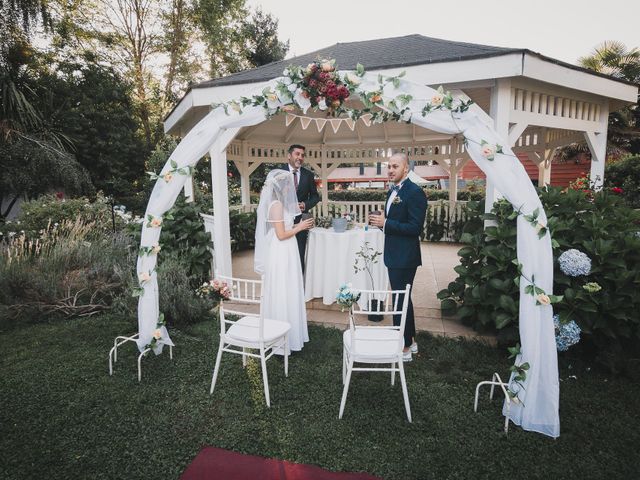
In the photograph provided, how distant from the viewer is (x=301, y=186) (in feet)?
18.3

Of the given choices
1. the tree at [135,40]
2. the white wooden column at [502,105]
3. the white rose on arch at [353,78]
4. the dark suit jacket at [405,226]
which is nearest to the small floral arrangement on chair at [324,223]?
the dark suit jacket at [405,226]

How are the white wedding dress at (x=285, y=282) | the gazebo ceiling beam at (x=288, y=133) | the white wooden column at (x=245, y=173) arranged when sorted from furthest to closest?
the gazebo ceiling beam at (x=288, y=133), the white wooden column at (x=245, y=173), the white wedding dress at (x=285, y=282)

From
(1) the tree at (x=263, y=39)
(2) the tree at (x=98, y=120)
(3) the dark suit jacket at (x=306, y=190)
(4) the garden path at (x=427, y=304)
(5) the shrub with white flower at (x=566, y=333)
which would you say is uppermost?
(1) the tree at (x=263, y=39)

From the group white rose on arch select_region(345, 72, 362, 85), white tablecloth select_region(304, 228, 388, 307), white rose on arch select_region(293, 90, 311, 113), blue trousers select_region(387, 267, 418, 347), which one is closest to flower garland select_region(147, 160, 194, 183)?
white rose on arch select_region(293, 90, 311, 113)

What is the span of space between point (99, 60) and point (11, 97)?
8.10 meters

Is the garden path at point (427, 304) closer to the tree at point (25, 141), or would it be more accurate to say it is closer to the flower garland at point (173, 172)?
the flower garland at point (173, 172)

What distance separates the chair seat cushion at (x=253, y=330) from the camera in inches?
126

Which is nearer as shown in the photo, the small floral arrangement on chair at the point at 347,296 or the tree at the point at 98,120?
the small floral arrangement on chair at the point at 347,296

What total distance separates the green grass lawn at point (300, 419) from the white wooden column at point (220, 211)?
5.81ft

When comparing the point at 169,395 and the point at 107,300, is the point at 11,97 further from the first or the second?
Result: the point at 169,395

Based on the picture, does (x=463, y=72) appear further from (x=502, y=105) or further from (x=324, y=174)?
(x=324, y=174)

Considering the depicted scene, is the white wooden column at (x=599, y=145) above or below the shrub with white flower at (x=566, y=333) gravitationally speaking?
above

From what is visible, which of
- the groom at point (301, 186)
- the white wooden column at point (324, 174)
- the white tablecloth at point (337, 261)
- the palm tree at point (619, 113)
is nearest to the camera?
the white tablecloth at point (337, 261)

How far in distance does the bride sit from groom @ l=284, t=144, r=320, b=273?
4.34ft
